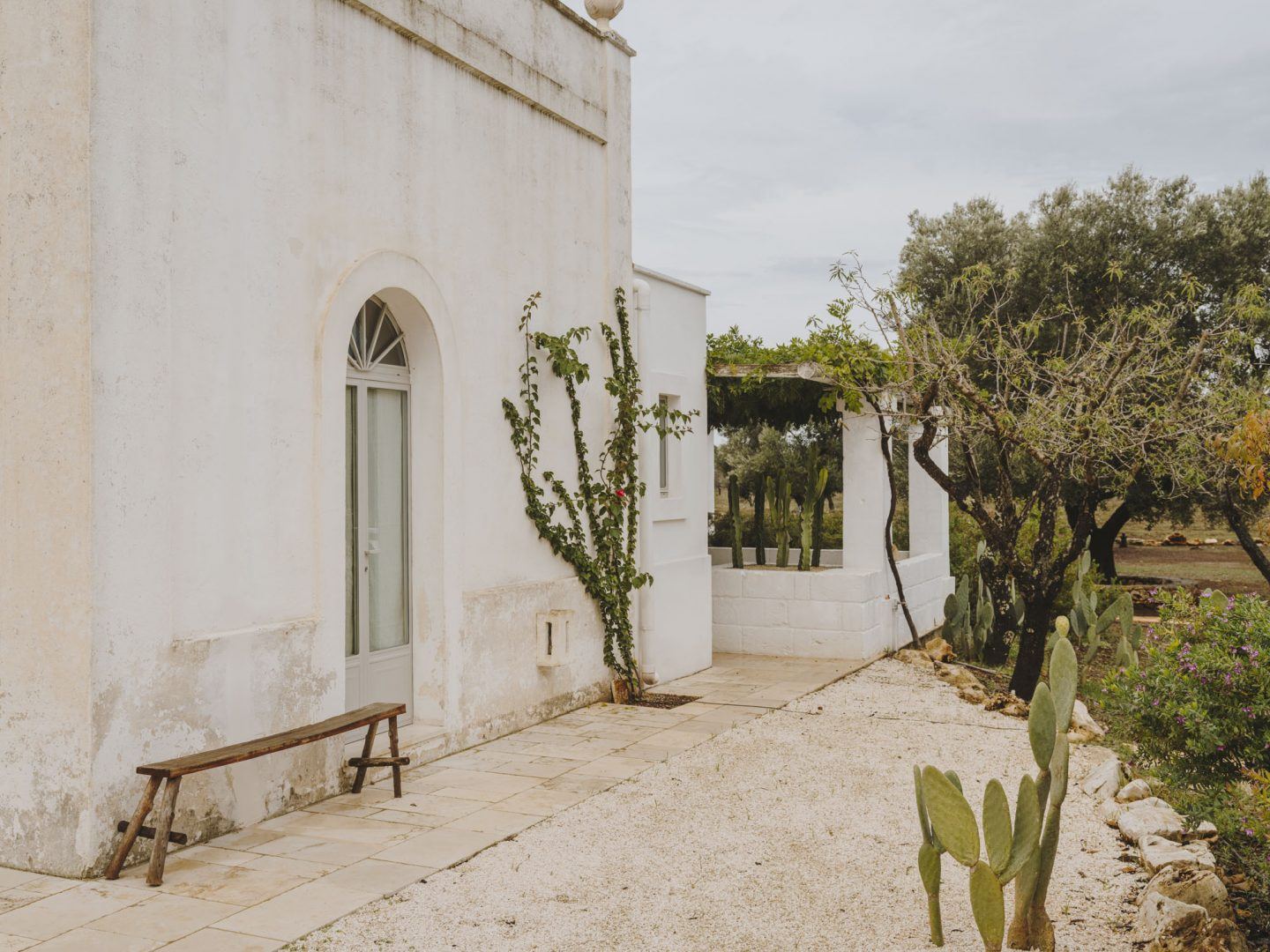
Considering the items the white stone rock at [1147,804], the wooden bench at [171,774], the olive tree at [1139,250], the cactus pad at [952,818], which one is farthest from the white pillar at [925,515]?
the cactus pad at [952,818]

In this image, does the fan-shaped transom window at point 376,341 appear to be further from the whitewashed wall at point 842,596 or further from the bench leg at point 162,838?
the whitewashed wall at point 842,596

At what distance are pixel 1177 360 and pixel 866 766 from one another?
5582 mm

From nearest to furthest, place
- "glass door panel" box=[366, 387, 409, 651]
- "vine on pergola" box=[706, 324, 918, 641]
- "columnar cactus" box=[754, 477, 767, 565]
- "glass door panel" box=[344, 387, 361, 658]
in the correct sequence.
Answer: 1. "glass door panel" box=[344, 387, 361, 658]
2. "glass door panel" box=[366, 387, 409, 651]
3. "vine on pergola" box=[706, 324, 918, 641]
4. "columnar cactus" box=[754, 477, 767, 565]

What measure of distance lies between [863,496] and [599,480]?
4181 mm

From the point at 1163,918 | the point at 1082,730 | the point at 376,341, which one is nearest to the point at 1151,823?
the point at 1163,918

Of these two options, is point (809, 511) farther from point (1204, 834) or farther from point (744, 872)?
point (744, 872)

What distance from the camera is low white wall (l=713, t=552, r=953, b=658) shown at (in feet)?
39.3

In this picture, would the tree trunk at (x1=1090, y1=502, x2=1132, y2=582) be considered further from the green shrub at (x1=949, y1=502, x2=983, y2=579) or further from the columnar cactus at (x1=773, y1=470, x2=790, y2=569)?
the columnar cactus at (x1=773, y1=470, x2=790, y2=569)

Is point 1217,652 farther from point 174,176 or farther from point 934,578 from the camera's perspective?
Result: point 934,578

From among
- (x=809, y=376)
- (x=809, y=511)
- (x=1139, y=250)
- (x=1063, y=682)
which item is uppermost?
(x=1139, y=250)

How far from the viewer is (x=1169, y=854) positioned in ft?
16.7

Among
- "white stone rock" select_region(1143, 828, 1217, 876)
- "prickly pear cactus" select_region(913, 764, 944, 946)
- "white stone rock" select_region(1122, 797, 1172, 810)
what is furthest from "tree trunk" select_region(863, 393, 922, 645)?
"prickly pear cactus" select_region(913, 764, 944, 946)

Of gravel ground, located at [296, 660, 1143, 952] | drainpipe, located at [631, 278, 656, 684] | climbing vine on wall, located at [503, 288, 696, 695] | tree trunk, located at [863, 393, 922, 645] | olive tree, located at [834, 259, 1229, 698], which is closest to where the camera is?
gravel ground, located at [296, 660, 1143, 952]

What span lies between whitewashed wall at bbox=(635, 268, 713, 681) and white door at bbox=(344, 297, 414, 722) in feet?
9.67
